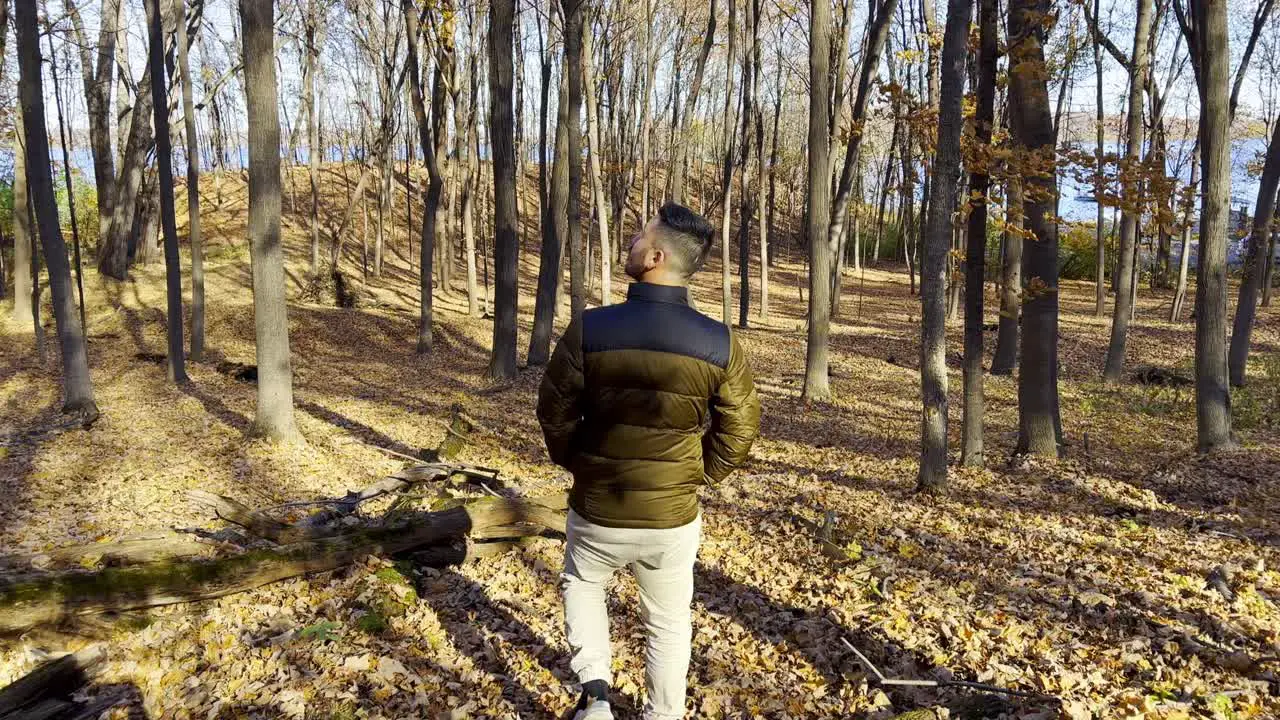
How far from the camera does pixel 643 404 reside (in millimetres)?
2732

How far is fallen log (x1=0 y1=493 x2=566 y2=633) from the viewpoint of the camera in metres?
3.81

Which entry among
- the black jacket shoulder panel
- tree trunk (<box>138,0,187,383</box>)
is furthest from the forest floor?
the black jacket shoulder panel

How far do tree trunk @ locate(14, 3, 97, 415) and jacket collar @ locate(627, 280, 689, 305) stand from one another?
9657mm

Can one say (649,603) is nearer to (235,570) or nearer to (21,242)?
(235,570)

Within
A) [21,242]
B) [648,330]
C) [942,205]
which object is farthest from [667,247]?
[21,242]

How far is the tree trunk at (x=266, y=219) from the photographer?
26.5 ft

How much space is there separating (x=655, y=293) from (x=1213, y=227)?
8284mm

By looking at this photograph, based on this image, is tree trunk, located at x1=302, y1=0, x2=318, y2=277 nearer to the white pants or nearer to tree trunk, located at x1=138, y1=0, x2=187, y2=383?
tree trunk, located at x1=138, y1=0, x2=187, y2=383

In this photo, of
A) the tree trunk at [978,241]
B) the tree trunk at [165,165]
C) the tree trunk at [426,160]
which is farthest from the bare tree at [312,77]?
the tree trunk at [978,241]

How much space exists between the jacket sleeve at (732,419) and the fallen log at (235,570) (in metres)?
2.95

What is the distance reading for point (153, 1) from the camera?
11.4 meters

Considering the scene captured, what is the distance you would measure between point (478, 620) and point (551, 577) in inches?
29.9

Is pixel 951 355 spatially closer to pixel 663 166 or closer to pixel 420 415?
pixel 420 415

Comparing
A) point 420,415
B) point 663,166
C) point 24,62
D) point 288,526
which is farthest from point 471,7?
point 663,166
